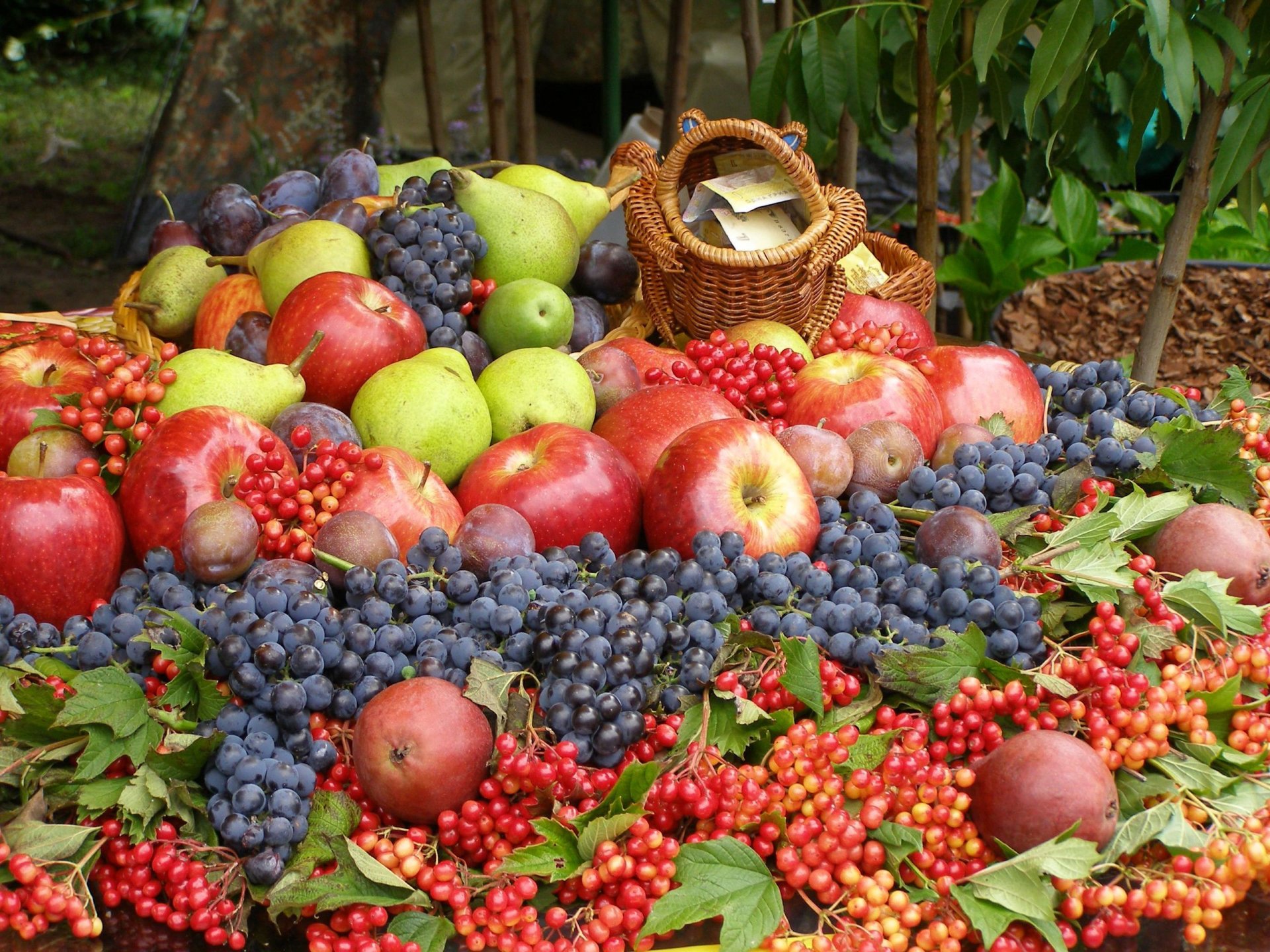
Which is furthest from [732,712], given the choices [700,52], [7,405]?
[700,52]

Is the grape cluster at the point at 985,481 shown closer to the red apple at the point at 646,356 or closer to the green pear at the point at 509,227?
the red apple at the point at 646,356

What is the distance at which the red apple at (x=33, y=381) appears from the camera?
1.44 metres

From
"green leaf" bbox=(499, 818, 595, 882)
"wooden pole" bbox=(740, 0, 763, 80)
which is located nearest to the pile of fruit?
"green leaf" bbox=(499, 818, 595, 882)

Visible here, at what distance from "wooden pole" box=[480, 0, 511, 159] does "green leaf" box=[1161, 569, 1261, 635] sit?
9.94ft

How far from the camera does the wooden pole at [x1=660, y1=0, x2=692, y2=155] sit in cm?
346

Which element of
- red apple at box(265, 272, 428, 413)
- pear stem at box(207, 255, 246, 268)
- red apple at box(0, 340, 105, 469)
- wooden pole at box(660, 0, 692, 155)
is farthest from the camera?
wooden pole at box(660, 0, 692, 155)

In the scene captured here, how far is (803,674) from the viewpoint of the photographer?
1050mm

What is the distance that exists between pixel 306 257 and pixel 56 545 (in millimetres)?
730

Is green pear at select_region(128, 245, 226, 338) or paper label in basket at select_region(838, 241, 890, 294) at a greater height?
green pear at select_region(128, 245, 226, 338)

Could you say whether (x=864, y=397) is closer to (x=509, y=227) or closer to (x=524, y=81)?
(x=509, y=227)

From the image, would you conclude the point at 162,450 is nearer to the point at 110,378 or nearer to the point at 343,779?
the point at 110,378

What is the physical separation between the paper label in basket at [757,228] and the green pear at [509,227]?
0.32m

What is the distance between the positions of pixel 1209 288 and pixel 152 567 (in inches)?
120

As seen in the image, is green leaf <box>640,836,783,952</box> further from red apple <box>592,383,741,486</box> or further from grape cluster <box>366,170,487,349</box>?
grape cluster <box>366,170,487,349</box>
